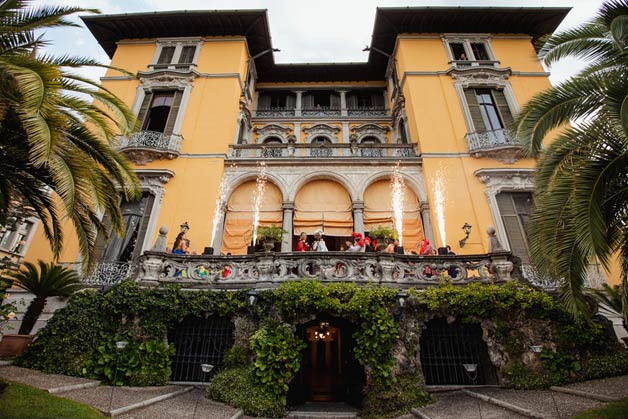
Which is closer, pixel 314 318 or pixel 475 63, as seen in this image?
pixel 314 318

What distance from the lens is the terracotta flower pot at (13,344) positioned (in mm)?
7504

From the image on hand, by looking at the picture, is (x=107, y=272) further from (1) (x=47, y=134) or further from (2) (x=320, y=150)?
(2) (x=320, y=150)

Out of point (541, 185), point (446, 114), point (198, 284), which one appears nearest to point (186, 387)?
point (198, 284)

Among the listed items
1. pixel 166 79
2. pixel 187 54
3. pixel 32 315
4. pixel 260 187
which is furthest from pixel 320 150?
pixel 32 315

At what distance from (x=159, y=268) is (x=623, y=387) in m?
10.1

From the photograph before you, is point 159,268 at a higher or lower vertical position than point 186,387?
higher

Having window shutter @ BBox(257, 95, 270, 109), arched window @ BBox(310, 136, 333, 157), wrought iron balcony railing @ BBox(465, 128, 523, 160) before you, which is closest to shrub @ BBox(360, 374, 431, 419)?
arched window @ BBox(310, 136, 333, 157)

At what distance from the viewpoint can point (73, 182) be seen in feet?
16.9

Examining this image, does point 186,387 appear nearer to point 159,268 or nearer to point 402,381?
point 159,268

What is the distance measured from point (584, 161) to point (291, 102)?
16.2 metres

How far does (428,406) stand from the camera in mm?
6410

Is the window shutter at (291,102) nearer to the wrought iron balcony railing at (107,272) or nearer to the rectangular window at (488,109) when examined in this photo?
the rectangular window at (488,109)

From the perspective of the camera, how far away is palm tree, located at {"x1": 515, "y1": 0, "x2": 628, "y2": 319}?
477cm

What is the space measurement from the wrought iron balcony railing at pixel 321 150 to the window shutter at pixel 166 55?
21.7 ft
